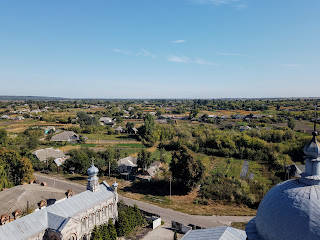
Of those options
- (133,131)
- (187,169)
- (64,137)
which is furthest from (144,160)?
(133,131)

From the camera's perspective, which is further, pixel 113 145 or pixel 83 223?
pixel 113 145

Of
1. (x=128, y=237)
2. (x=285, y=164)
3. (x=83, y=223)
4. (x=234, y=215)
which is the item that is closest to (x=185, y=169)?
(x=234, y=215)

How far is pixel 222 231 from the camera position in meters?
13.2

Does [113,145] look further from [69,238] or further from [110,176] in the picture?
[69,238]

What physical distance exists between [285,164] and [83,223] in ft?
110

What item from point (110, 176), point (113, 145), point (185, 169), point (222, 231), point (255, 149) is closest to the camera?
point (222, 231)

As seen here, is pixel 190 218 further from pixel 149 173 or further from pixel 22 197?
pixel 22 197

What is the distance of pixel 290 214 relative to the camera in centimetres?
766

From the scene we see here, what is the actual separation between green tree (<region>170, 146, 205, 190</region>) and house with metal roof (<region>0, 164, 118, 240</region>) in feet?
34.6

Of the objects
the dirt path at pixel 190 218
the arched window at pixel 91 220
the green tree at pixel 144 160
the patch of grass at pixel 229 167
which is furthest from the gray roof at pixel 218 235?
the patch of grass at pixel 229 167

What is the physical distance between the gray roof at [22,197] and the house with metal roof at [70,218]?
5710 millimetres

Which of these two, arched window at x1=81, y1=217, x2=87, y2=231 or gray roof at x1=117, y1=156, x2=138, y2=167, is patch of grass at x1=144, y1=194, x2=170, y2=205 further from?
arched window at x1=81, y1=217, x2=87, y2=231

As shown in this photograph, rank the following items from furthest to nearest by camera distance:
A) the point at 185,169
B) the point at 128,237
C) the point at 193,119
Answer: the point at 193,119 < the point at 185,169 < the point at 128,237

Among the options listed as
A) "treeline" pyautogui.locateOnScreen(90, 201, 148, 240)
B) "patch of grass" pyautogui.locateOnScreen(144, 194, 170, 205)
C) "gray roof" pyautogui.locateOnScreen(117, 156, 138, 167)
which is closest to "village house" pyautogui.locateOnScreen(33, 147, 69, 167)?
"gray roof" pyautogui.locateOnScreen(117, 156, 138, 167)
